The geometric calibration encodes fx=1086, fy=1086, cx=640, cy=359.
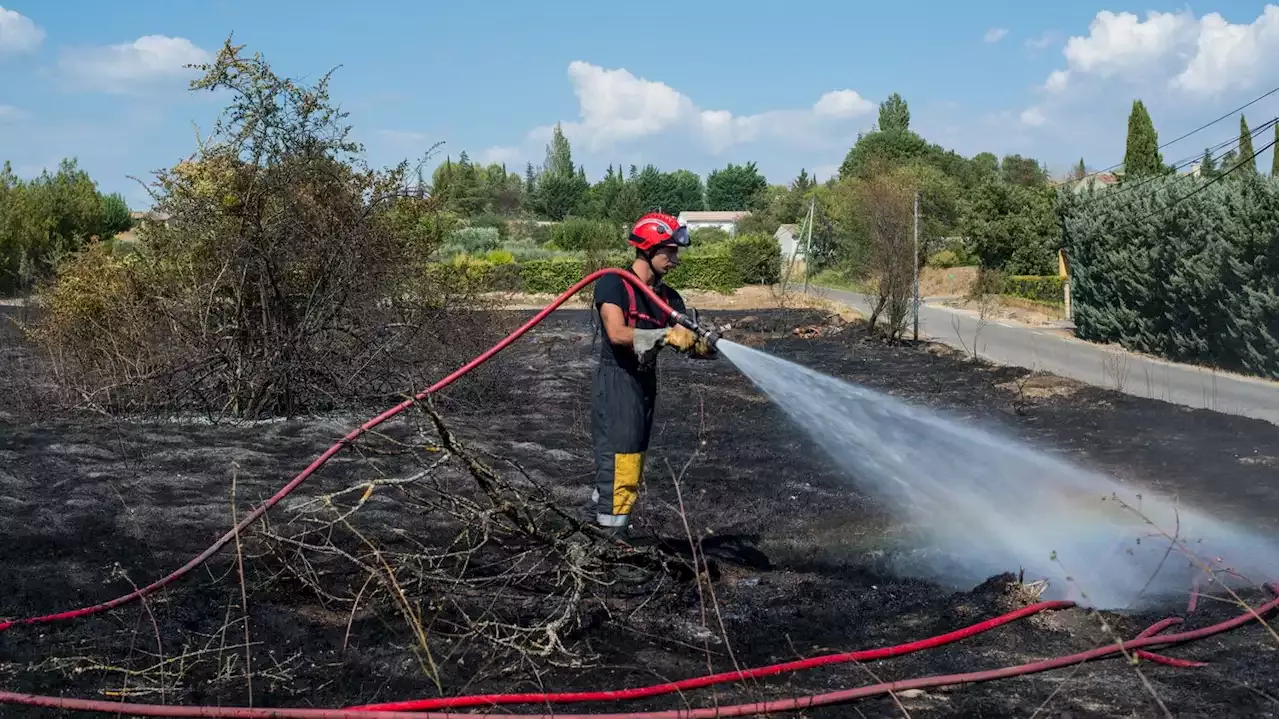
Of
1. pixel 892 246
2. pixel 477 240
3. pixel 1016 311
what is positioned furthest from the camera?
pixel 477 240

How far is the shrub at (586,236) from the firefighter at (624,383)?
33.8 m

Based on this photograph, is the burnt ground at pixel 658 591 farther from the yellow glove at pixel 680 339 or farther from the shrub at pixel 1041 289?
the shrub at pixel 1041 289

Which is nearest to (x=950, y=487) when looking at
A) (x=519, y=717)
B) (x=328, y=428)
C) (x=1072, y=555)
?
(x=1072, y=555)

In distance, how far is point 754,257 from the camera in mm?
43156

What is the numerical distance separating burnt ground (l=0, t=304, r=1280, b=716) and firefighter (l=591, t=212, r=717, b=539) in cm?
54

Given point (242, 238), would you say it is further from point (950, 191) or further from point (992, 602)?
point (950, 191)

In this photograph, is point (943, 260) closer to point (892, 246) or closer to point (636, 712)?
point (892, 246)

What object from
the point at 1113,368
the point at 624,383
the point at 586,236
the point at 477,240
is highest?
the point at 586,236

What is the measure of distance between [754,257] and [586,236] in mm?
8876

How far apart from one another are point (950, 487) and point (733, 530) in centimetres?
164

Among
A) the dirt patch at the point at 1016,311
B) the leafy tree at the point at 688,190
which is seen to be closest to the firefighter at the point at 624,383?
the dirt patch at the point at 1016,311

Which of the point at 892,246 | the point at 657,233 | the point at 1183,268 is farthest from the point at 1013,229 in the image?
the point at 657,233

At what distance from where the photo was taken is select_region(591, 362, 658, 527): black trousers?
5312 mm

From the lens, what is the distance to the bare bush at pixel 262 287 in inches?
429
